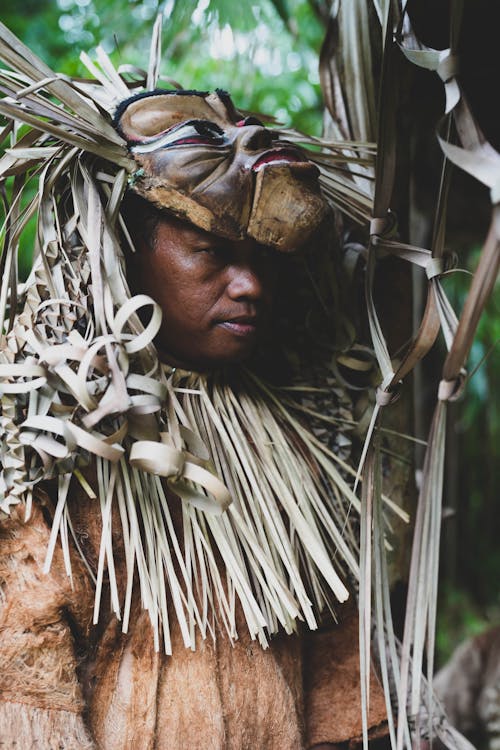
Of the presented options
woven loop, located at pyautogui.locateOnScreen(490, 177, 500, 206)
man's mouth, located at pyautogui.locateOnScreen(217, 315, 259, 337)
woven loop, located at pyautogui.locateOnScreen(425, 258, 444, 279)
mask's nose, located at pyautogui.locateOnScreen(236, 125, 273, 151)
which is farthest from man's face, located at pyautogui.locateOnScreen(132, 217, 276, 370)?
woven loop, located at pyautogui.locateOnScreen(490, 177, 500, 206)

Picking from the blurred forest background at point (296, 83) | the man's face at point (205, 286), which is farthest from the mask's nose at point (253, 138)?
the blurred forest background at point (296, 83)

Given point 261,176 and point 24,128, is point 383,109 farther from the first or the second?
point 24,128

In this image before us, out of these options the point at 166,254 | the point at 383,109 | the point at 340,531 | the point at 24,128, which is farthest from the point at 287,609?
the point at 24,128

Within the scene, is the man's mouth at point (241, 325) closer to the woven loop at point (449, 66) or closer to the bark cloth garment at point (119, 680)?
the bark cloth garment at point (119, 680)

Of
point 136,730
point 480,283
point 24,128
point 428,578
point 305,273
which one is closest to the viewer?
point 480,283

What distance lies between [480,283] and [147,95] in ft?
1.70

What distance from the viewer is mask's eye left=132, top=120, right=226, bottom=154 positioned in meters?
0.83

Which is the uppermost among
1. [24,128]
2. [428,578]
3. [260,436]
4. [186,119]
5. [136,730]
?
[24,128]

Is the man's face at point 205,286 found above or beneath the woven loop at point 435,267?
above

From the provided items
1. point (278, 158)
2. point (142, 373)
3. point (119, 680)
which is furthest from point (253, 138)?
point (119, 680)

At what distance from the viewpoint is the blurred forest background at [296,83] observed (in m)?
1.50

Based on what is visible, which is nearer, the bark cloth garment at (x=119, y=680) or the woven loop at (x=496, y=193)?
the woven loop at (x=496, y=193)

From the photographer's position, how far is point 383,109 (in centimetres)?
78

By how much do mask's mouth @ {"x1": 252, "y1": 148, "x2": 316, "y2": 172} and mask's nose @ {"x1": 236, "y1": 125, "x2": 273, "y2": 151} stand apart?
0.08 ft
